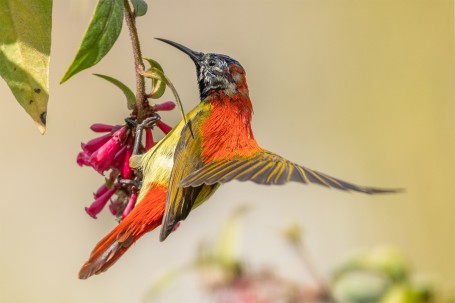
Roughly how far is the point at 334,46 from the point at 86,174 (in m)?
1.26

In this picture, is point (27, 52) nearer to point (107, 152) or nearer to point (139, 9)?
point (139, 9)

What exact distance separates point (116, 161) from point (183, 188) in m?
0.14

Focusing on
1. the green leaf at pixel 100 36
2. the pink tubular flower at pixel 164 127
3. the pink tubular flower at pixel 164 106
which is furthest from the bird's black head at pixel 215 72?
the green leaf at pixel 100 36

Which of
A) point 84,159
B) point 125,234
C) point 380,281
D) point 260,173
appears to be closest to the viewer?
point 380,281

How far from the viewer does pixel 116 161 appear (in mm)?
1561

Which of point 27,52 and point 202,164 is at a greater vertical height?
point 27,52

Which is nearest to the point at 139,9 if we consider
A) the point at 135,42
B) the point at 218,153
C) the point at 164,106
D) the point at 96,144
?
the point at 135,42

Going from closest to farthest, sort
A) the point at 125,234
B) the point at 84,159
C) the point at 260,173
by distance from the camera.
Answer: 1. the point at 260,173
2. the point at 125,234
3. the point at 84,159

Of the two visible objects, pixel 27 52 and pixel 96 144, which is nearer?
pixel 27 52

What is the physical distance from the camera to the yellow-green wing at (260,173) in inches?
50.9

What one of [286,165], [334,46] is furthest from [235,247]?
[334,46]

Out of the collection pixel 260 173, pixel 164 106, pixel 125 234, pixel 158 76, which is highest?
pixel 158 76

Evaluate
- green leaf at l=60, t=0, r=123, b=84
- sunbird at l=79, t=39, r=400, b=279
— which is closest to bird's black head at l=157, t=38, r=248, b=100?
sunbird at l=79, t=39, r=400, b=279

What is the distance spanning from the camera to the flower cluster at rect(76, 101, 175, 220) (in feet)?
5.03
